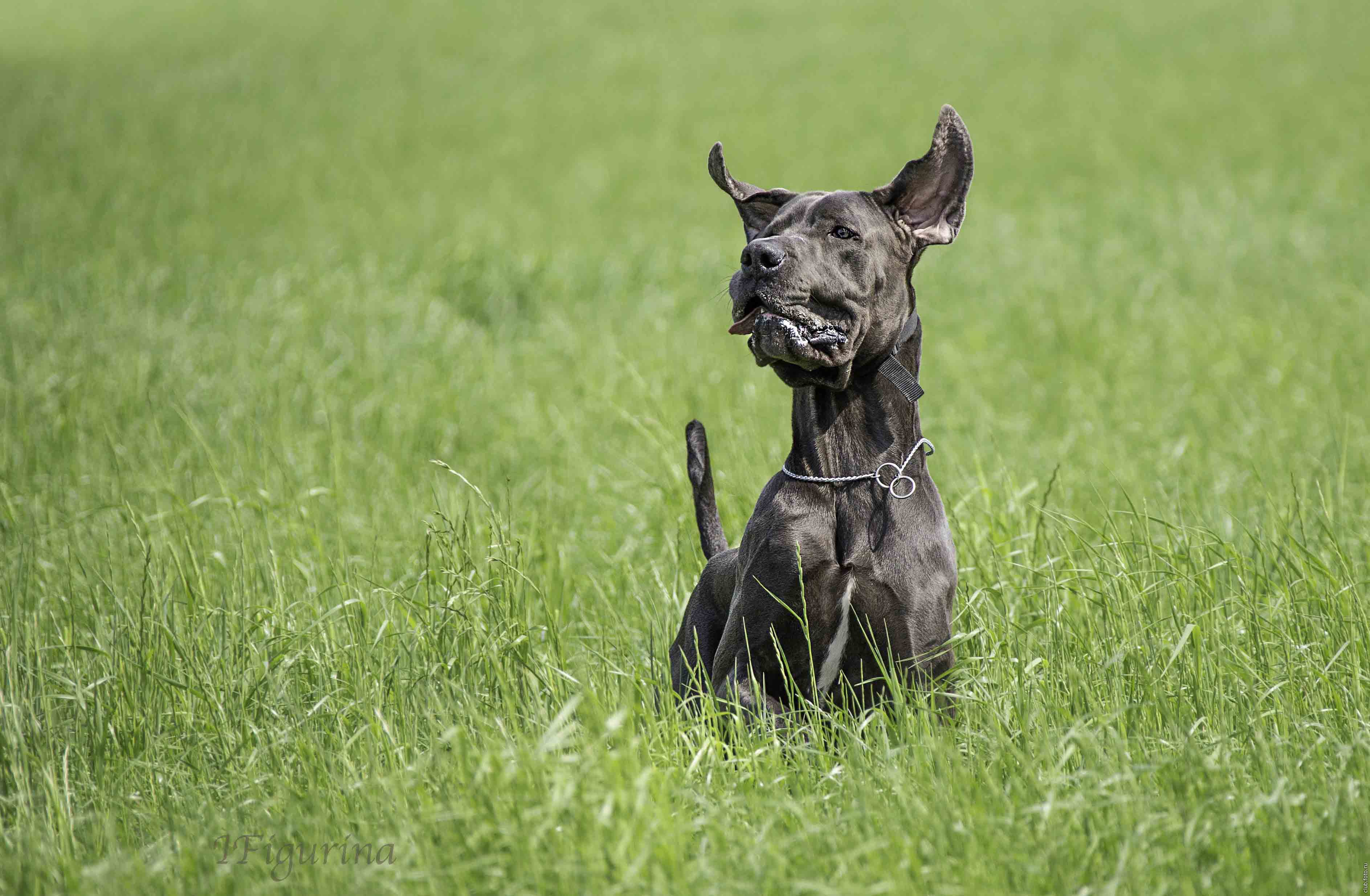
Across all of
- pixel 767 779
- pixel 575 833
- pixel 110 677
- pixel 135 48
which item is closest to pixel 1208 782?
pixel 767 779

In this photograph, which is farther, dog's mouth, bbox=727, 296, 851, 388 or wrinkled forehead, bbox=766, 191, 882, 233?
wrinkled forehead, bbox=766, 191, 882, 233

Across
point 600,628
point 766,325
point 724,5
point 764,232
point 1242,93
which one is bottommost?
point 600,628

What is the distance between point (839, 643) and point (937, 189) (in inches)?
47.5

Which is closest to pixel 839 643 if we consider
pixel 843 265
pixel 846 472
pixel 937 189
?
pixel 846 472

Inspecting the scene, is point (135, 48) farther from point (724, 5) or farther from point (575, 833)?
point (575, 833)

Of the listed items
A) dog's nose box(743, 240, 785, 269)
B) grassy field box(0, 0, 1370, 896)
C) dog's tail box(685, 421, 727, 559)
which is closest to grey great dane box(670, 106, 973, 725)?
dog's nose box(743, 240, 785, 269)

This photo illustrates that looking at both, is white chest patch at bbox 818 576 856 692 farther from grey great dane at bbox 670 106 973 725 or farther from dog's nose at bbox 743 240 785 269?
dog's nose at bbox 743 240 785 269

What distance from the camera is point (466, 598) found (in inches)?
128

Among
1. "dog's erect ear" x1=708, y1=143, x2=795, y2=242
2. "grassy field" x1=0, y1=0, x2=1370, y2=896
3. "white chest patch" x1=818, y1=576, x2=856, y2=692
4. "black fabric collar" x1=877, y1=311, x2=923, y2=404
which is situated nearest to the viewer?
"grassy field" x1=0, y1=0, x2=1370, y2=896

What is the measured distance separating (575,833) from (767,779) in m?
0.63

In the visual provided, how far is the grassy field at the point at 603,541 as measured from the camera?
2.31m

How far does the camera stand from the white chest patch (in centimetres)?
284

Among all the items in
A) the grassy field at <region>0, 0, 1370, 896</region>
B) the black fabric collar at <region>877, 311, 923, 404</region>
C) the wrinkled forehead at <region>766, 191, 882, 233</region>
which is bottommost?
the grassy field at <region>0, 0, 1370, 896</region>

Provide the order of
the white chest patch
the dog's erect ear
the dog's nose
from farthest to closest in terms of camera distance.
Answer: the dog's erect ear
the white chest patch
the dog's nose
